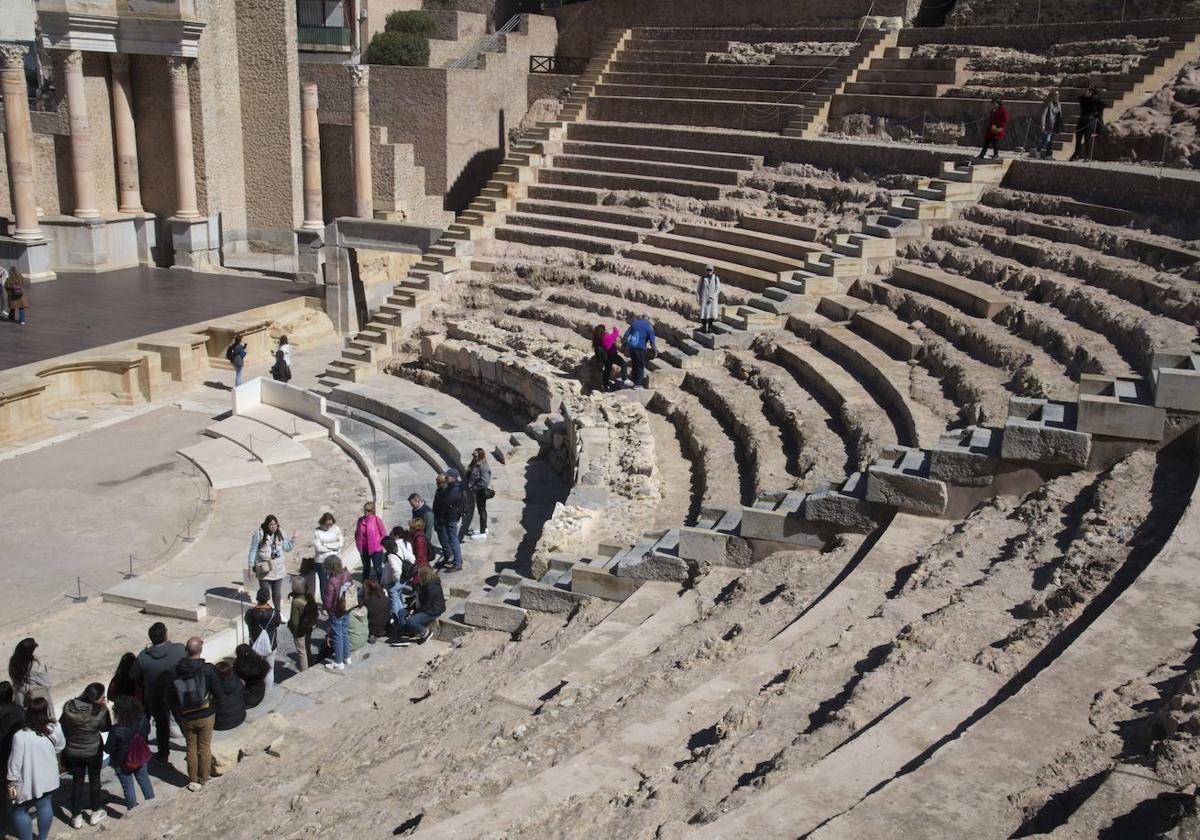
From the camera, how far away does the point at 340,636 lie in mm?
10078

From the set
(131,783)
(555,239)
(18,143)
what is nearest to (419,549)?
(131,783)

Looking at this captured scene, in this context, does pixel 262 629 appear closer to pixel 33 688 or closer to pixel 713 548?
pixel 33 688

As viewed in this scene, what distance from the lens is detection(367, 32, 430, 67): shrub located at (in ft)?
95.9

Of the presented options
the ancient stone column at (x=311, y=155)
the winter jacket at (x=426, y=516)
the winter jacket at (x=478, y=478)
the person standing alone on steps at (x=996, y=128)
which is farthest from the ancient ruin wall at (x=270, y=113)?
the winter jacket at (x=426, y=516)

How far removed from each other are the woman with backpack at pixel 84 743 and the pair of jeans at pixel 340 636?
2282 mm

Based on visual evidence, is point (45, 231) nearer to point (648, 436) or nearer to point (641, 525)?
point (648, 436)

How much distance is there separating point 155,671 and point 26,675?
0.91 metres

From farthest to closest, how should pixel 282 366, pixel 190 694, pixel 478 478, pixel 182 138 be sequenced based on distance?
pixel 182 138, pixel 282 366, pixel 478 478, pixel 190 694

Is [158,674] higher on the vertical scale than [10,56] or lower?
lower

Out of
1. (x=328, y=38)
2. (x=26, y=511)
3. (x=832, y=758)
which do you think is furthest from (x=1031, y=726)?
(x=328, y=38)

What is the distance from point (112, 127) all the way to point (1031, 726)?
26.8m

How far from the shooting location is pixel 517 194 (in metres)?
24.6

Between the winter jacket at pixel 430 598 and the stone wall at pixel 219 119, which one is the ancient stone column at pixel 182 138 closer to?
the stone wall at pixel 219 119

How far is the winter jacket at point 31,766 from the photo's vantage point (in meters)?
7.38
